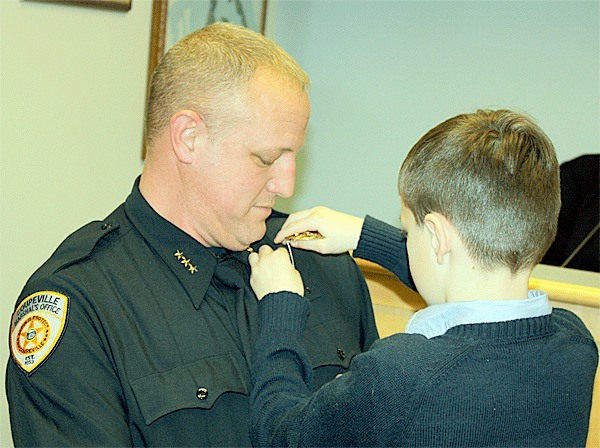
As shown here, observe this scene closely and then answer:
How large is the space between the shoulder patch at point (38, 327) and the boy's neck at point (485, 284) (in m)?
0.64

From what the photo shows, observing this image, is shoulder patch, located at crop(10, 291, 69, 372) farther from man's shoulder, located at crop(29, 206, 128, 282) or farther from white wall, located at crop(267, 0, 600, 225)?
white wall, located at crop(267, 0, 600, 225)

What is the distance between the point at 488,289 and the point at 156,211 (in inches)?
26.5

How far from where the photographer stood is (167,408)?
1.44 metres

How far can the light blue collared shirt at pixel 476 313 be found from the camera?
1252 mm

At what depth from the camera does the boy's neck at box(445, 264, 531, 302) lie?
129 centimetres

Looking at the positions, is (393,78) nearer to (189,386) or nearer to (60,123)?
(60,123)

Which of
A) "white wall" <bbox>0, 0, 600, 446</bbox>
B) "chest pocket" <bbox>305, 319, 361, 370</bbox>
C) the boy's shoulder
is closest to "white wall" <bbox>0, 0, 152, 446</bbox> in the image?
"white wall" <bbox>0, 0, 600, 446</bbox>

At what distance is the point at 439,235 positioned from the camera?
1.30 meters

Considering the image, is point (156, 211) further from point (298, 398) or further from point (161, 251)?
point (298, 398)

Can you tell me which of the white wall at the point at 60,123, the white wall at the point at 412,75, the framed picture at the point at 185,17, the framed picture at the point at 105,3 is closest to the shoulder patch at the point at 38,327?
the white wall at the point at 60,123

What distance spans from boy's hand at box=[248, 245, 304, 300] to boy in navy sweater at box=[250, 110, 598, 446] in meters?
0.16

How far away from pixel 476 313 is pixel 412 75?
2575 millimetres

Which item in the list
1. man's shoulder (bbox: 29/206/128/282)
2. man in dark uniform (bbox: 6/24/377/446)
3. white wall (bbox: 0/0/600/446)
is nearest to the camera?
man in dark uniform (bbox: 6/24/377/446)

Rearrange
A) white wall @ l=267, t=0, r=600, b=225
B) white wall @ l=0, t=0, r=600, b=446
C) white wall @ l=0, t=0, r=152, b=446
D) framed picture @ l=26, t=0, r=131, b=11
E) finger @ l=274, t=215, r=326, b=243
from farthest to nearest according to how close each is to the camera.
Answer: white wall @ l=267, t=0, r=600, b=225 → white wall @ l=0, t=0, r=600, b=446 → framed picture @ l=26, t=0, r=131, b=11 → white wall @ l=0, t=0, r=152, b=446 → finger @ l=274, t=215, r=326, b=243
